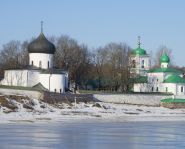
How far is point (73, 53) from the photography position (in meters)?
63.8

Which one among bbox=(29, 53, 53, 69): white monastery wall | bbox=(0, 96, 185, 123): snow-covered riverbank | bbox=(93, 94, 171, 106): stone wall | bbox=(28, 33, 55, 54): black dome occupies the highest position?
bbox=(28, 33, 55, 54): black dome

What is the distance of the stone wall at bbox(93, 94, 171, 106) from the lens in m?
51.1

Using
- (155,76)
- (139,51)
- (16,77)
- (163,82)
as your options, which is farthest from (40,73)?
(139,51)

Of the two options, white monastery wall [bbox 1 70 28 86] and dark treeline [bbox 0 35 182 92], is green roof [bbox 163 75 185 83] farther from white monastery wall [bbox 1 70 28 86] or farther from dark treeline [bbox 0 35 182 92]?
white monastery wall [bbox 1 70 28 86]

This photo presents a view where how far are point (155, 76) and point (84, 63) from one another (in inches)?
319

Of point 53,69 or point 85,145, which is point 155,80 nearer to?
point 53,69

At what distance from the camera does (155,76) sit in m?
65.2

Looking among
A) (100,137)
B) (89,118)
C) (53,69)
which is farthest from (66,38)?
(100,137)

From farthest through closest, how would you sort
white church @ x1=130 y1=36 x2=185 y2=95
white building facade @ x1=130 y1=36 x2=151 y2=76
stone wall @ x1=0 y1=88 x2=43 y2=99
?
white building facade @ x1=130 y1=36 x2=151 y2=76
white church @ x1=130 y1=36 x2=185 y2=95
stone wall @ x1=0 y1=88 x2=43 y2=99

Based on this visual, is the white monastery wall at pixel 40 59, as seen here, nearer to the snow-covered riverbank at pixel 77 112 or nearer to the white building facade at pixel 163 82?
the snow-covered riverbank at pixel 77 112

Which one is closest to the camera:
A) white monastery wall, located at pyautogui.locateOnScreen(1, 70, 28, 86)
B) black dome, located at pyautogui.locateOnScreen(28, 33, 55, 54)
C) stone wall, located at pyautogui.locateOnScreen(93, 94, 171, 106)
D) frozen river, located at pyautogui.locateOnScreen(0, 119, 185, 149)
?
frozen river, located at pyautogui.locateOnScreen(0, 119, 185, 149)

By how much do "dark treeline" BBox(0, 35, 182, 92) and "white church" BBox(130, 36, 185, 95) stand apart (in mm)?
1319

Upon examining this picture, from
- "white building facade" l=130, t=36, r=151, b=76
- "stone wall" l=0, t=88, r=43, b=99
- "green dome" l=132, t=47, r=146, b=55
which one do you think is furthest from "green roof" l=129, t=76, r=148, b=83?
"stone wall" l=0, t=88, r=43, b=99

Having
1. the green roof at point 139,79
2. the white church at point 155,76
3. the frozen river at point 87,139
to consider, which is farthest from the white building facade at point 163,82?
the frozen river at point 87,139
